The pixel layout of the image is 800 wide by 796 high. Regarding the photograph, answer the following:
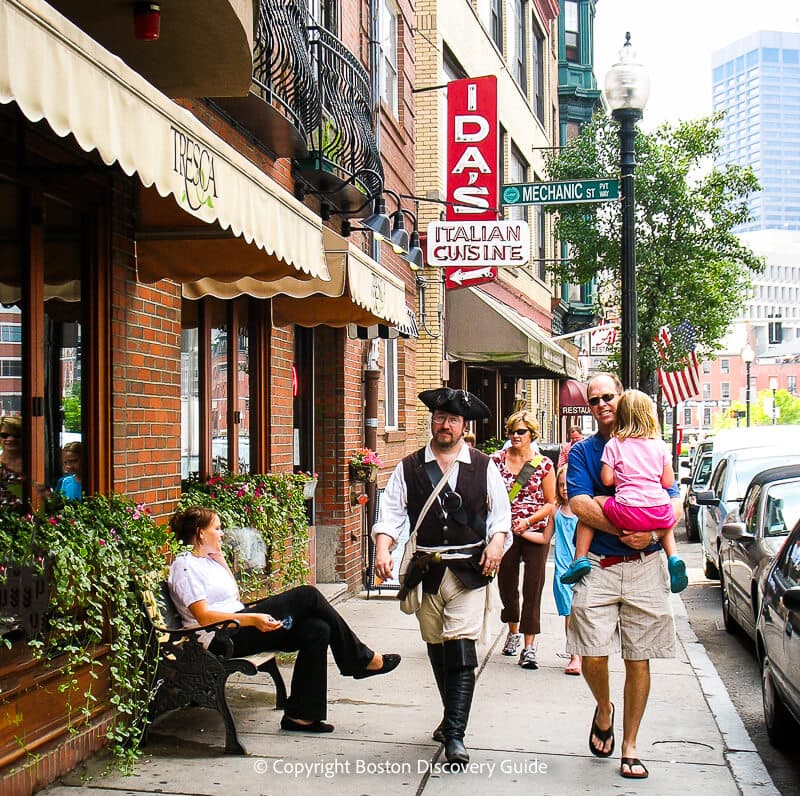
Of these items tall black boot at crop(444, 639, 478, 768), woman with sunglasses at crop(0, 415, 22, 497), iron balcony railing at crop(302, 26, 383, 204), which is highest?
iron balcony railing at crop(302, 26, 383, 204)

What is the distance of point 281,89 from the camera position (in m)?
9.54

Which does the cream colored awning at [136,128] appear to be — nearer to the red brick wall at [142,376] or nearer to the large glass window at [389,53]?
the red brick wall at [142,376]

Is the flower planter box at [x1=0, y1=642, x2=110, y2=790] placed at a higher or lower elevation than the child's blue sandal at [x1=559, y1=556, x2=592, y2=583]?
lower

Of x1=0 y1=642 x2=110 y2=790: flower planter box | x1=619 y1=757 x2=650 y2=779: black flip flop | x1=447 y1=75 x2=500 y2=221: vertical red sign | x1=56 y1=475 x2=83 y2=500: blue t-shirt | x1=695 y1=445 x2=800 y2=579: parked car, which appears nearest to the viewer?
x1=0 y1=642 x2=110 y2=790: flower planter box

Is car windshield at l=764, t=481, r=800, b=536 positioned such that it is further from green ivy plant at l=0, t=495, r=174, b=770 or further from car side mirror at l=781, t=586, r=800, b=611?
green ivy plant at l=0, t=495, r=174, b=770

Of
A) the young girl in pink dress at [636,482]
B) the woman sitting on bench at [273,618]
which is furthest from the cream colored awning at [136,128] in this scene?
the young girl in pink dress at [636,482]

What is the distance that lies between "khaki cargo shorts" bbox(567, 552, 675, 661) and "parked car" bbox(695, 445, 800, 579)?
776cm

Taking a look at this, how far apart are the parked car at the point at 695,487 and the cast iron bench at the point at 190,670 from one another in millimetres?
14720

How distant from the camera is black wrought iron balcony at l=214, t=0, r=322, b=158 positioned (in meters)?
8.70

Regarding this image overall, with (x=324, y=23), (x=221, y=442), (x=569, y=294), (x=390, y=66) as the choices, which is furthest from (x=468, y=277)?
(x=569, y=294)

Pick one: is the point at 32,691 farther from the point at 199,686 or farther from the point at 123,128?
the point at 123,128

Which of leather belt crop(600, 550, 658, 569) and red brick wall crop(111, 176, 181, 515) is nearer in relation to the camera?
leather belt crop(600, 550, 658, 569)

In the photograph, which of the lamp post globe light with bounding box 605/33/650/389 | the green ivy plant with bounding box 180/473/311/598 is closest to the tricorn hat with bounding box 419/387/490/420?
the green ivy plant with bounding box 180/473/311/598

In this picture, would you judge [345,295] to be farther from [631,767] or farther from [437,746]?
[631,767]
